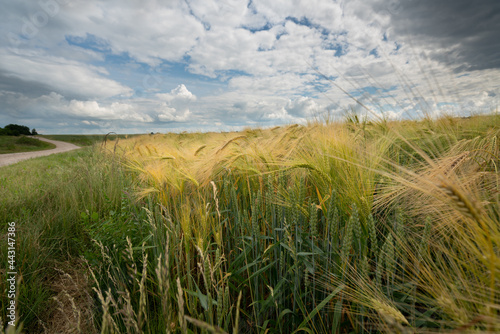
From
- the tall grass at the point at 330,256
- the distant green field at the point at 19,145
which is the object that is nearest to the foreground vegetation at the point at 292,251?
the tall grass at the point at 330,256

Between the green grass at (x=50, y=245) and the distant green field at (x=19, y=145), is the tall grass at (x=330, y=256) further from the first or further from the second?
the distant green field at (x=19, y=145)

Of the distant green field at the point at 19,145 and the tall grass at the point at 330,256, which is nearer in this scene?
the tall grass at the point at 330,256

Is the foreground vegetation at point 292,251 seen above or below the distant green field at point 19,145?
above

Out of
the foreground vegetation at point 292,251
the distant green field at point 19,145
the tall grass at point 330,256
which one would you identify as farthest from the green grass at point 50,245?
the distant green field at point 19,145

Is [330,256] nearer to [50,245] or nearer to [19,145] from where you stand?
[50,245]

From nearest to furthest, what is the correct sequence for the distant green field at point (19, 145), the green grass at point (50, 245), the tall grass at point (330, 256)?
the tall grass at point (330, 256)
the green grass at point (50, 245)
the distant green field at point (19, 145)

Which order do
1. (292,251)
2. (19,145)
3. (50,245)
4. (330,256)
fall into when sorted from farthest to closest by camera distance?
(19,145)
(50,245)
(330,256)
(292,251)

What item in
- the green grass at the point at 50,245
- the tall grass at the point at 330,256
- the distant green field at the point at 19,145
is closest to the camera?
the tall grass at the point at 330,256

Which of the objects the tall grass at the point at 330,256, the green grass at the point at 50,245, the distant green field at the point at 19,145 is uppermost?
the tall grass at the point at 330,256

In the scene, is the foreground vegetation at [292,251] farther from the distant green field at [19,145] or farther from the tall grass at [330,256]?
the distant green field at [19,145]

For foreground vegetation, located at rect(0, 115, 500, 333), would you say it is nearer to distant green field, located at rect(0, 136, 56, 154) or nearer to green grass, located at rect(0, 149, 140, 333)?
green grass, located at rect(0, 149, 140, 333)

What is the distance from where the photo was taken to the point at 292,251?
98 cm

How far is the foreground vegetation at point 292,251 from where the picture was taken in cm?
83

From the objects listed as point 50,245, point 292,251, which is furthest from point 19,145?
point 292,251
